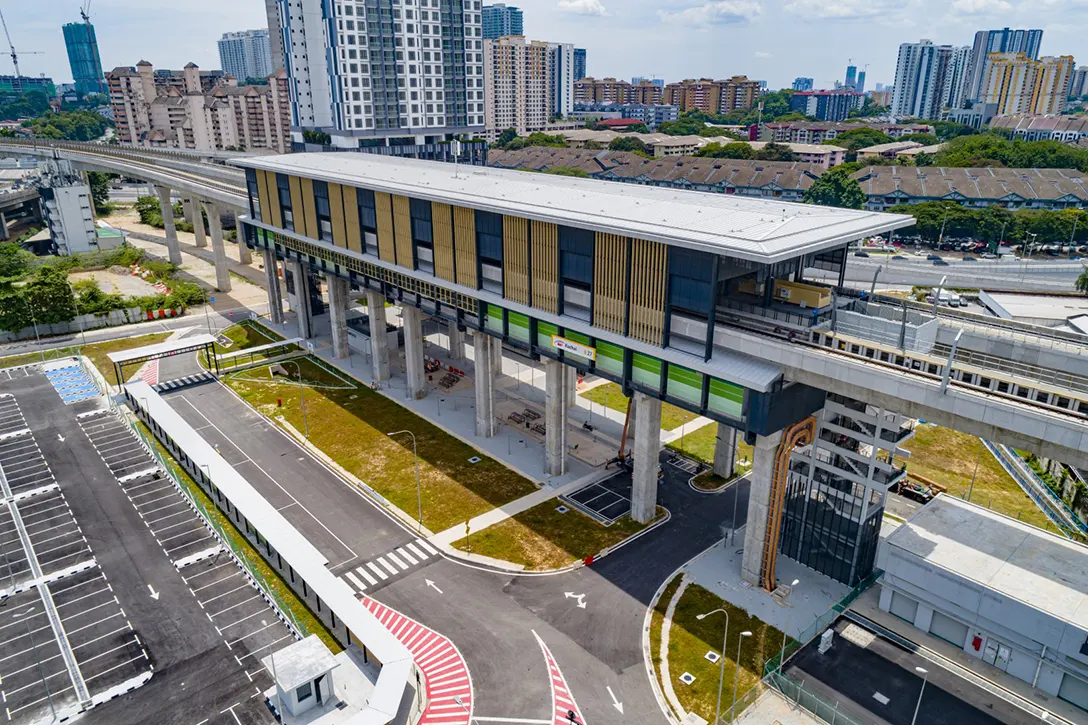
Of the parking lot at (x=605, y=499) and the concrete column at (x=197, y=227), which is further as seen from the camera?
the concrete column at (x=197, y=227)

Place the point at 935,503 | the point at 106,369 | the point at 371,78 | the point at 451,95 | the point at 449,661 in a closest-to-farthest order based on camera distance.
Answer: the point at 449,661
the point at 935,503
the point at 106,369
the point at 371,78
the point at 451,95

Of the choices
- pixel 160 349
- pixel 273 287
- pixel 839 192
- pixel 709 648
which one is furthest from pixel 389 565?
pixel 839 192

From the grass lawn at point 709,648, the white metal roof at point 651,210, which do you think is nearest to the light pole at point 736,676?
the grass lawn at point 709,648

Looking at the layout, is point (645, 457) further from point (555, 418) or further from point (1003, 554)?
point (1003, 554)

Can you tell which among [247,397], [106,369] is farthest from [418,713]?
[106,369]

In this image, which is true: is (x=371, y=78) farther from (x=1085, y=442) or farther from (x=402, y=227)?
(x=1085, y=442)

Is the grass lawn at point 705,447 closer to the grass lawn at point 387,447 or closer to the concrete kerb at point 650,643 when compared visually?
the concrete kerb at point 650,643
